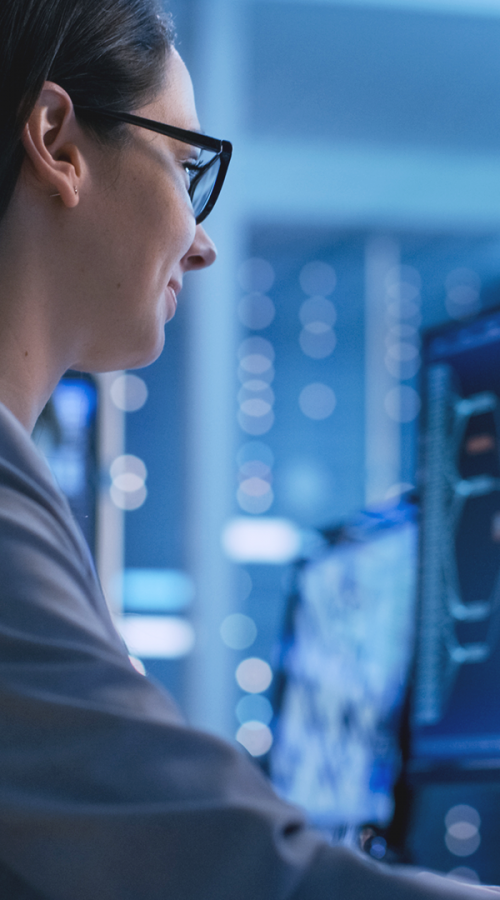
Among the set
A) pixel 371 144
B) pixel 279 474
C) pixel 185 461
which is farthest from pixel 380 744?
pixel 371 144

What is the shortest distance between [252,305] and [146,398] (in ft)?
3.45

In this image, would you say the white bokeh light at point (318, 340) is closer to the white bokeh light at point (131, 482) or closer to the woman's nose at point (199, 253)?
the white bokeh light at point (131, 482)

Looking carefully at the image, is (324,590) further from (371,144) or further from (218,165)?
(371,144)

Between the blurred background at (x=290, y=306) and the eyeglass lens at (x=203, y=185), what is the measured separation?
277cm

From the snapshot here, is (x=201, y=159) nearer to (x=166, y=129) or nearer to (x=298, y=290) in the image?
(x=166, y=129)

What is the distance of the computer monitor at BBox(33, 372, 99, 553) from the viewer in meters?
2.02

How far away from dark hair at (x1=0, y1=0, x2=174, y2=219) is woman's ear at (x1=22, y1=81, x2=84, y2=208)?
0.4 inches

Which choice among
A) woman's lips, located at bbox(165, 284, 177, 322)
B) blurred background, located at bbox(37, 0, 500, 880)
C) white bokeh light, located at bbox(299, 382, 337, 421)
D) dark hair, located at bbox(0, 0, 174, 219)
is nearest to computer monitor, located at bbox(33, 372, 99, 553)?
woman's lips, located at bbox(165, 284, 177, 322)

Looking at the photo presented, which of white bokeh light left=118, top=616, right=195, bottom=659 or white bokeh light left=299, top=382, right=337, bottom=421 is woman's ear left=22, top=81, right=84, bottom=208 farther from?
white bokeh light left=299, top=382, right=337, bottom=421

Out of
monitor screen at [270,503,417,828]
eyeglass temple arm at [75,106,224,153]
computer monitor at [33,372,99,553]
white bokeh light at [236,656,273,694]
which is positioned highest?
eyeglass temple arm at [75,106,224,153]

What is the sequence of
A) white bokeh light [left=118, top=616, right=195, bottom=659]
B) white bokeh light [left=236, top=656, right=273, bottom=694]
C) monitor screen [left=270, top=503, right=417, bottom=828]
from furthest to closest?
white bokeh light [left=236, top=656, right=273, bottom=694] < white bokeh light [left=118, top=616, right=195, bottom=659] < monitor screen [left=270, top=503, right=417, bottom=828]

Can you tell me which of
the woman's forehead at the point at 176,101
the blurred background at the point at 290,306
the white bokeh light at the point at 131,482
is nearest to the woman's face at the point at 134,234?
the woman's forehead at the point at 176,101

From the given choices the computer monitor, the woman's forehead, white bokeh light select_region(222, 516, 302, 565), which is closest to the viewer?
the woman's forehead

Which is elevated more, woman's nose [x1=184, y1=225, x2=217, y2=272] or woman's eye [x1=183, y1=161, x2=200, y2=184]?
woman's eye [x1=183, y1=161, x2=200, y2=184]
